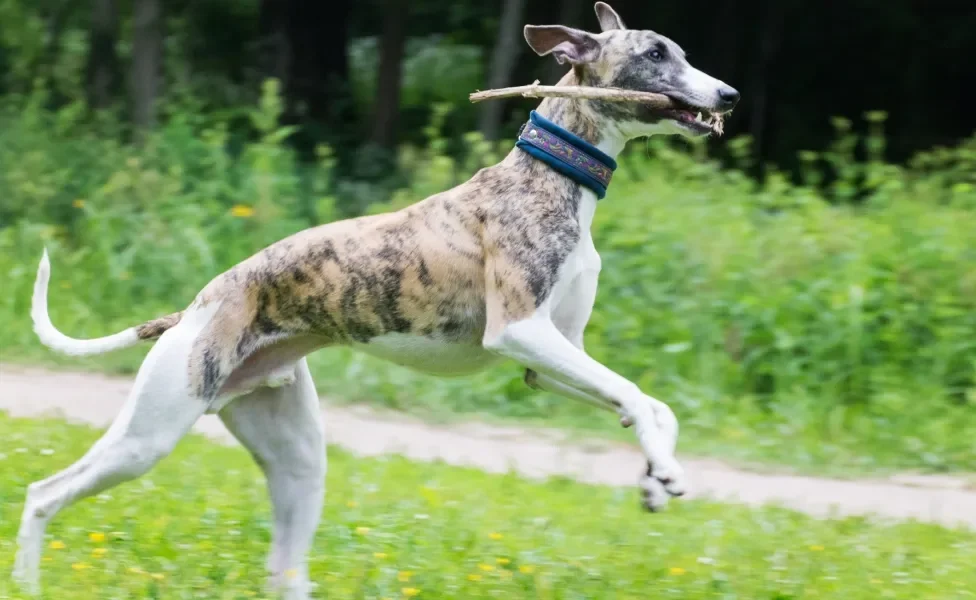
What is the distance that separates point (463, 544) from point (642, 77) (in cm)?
227

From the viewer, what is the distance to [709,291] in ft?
32.6

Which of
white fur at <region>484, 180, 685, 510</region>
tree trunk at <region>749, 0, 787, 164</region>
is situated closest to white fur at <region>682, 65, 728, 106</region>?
white fur at <region>484, 180, 685, 510</region>

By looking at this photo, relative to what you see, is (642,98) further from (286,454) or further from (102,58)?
(102,58)

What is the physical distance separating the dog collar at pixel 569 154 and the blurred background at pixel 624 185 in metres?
3.85

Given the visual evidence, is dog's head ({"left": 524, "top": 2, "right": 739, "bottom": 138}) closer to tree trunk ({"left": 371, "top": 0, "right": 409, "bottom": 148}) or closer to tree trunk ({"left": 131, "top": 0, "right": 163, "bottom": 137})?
tree trunk ({"left": 131, "top": 0, "right": 163, "bottom": 137})

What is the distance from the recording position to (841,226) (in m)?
10.1

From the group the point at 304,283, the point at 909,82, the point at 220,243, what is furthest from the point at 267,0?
the point at 304,283

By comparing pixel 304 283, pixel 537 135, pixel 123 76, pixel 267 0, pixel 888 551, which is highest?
pixel 267 0

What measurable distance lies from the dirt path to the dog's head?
2867mm

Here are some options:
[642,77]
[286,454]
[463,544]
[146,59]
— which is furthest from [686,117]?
[146,59]

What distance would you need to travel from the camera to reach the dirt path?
739 cm

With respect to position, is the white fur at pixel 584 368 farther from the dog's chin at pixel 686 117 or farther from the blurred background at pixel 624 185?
the blurred background at pixel 624 185

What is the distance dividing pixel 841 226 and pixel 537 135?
5.68m

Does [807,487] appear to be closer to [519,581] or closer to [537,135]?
[519,581]
